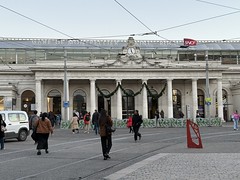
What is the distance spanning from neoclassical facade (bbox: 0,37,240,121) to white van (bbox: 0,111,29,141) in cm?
2507

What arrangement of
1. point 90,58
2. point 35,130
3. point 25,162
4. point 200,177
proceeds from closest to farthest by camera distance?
point 200,177 → point 25,162 → point 35,130 → point 90,58

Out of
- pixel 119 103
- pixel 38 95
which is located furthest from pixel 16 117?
pixel 119 103

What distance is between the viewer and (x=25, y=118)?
26250mm

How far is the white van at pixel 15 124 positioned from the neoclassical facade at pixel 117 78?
2507 centimetres

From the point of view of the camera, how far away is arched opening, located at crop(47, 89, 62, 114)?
191 ft

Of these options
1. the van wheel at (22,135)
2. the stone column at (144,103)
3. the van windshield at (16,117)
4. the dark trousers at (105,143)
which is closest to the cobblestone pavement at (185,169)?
the dark trousers at (105,143)

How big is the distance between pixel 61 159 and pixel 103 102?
44125mm

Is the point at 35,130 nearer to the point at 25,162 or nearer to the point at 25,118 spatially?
the point at 25,162

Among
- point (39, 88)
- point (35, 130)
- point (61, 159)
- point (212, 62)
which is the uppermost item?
point (212, 62)

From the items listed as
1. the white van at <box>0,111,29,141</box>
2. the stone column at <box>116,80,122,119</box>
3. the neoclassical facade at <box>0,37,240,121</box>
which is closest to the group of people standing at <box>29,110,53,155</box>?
the white van at <box>0,111,29,141</box>

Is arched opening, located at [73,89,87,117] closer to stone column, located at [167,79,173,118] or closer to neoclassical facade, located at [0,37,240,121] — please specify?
neoclassical facade, located at [0,37,240,121]

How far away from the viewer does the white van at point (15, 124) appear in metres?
25.0

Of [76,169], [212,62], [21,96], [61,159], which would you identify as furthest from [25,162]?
[212,62]

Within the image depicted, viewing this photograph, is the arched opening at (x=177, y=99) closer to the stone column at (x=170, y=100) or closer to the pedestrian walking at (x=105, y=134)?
the stone column at (x=170, y=100)
